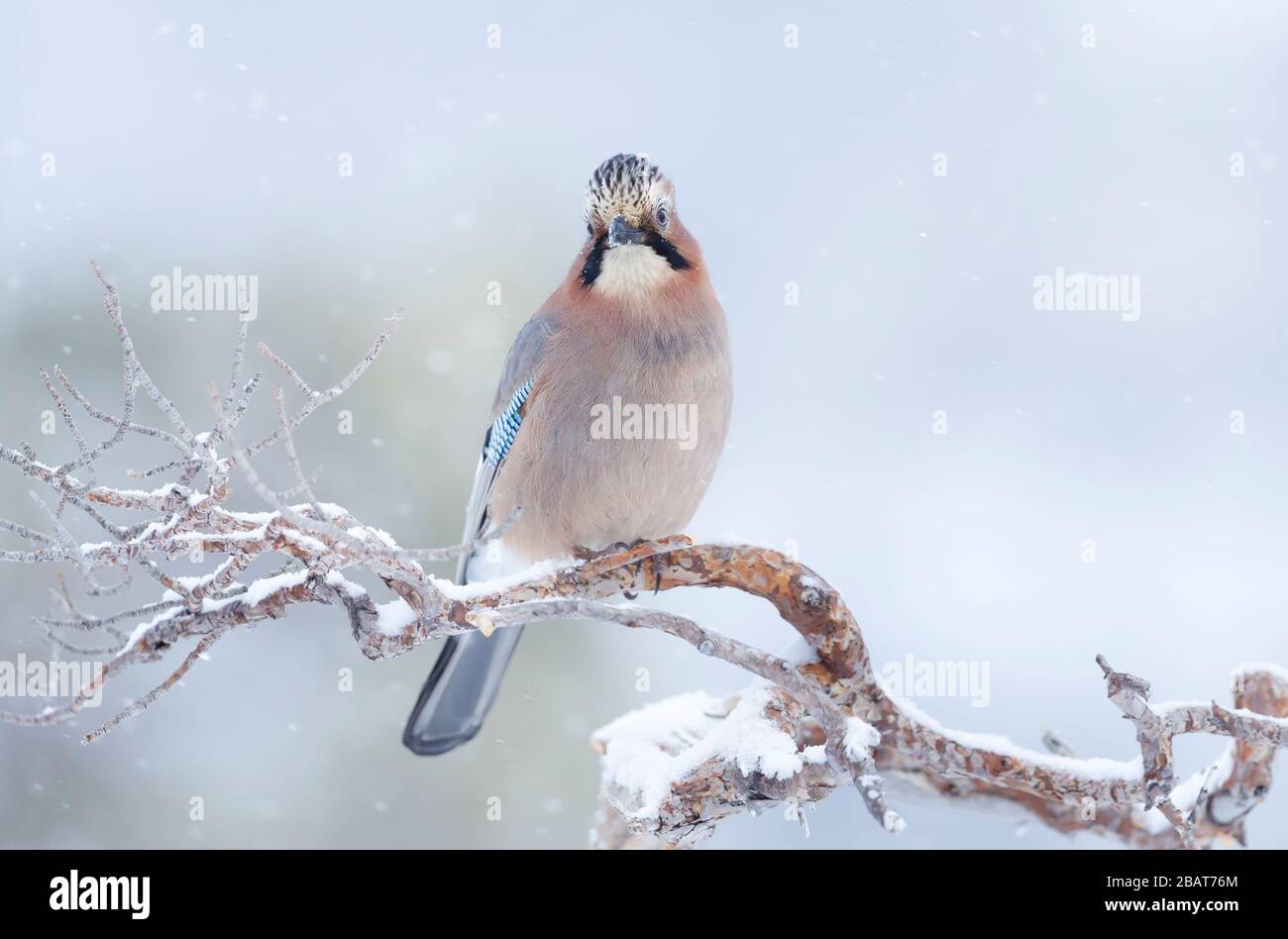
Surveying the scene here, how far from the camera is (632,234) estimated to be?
3.49 m

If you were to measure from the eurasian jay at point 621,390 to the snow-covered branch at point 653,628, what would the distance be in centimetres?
29

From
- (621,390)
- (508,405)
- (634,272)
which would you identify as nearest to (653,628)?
(621,390)

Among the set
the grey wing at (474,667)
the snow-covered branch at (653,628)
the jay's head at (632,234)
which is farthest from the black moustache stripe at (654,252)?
the snow-covered branch at (653,628)

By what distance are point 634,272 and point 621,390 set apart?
362mm

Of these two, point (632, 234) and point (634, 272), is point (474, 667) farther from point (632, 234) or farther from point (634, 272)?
point (632, 234)

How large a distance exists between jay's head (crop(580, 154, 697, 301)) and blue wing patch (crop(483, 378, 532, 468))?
43cm

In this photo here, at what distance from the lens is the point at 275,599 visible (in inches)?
107

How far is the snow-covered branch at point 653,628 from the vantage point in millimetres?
2443

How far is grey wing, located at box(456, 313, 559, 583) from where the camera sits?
382cm

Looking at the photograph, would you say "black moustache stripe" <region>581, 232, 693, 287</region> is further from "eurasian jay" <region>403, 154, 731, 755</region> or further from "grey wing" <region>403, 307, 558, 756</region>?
"grey wing" <region>403, 307, 558, 756</region>

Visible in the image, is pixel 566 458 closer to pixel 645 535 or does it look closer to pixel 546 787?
pixel 645 535

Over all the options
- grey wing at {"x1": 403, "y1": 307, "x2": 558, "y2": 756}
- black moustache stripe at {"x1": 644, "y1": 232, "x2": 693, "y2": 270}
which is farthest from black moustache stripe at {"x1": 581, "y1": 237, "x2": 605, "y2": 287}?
grey wing at {"x1": 403, "y1": 307, "x2": 558, "y2": 756}
